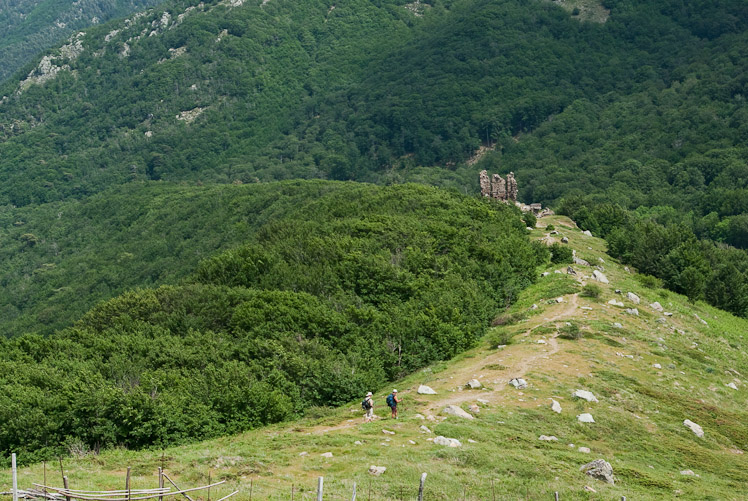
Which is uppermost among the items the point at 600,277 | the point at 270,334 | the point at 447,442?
the point at 447,442

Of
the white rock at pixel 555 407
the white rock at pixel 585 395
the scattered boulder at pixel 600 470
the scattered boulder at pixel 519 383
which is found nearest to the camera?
the scattered boulder at pixel 600 470

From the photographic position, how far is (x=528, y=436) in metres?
28.1

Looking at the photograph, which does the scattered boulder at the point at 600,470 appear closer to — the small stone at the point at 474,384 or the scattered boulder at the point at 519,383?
the scattered boulder at the point at 519,383

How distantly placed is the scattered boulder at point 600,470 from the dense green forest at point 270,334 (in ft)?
46.2

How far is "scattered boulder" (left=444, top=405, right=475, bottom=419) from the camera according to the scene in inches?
1172

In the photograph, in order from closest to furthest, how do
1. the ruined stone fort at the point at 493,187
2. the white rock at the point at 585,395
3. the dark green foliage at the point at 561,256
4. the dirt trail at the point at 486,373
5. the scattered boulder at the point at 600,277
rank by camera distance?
the dirt trail at the point at 486,373
the white rock at the point at 585,395
the scattered boulder at the point at 600,277
the dark green foliage at the point at 561,256
the ruined stone fort at the point at 493,187

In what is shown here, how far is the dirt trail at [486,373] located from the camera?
3140 cm

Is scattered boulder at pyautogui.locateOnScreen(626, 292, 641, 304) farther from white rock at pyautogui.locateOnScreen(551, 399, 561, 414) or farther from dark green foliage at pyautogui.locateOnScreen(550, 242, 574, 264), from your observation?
white rock at pyautogui.locateOnScreen(551, 399, 561, 414)

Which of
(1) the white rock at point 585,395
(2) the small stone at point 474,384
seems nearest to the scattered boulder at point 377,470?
(2) the small stone at point 474,384

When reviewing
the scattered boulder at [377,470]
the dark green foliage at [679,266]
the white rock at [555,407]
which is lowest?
the dark green foliage at [679,266]

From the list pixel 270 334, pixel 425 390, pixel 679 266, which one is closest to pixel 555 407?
pixel 425 390

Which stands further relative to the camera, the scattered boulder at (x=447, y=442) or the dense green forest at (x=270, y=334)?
the dense green forest at (x=270, y=334)

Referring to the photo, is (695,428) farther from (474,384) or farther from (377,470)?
(377,470)

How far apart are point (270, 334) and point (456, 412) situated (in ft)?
48.3
